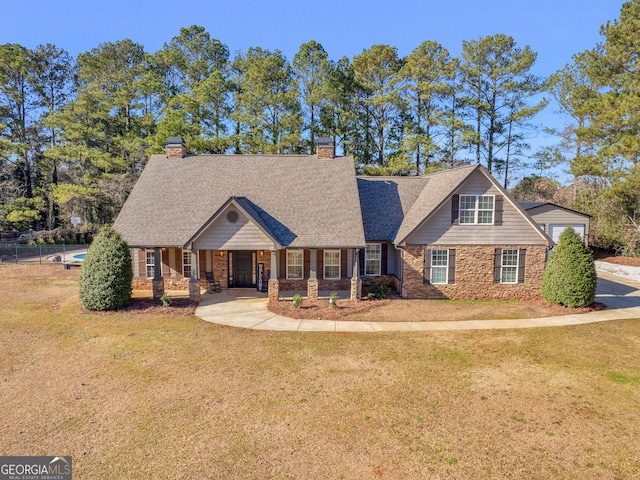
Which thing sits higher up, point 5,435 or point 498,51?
point 498,51

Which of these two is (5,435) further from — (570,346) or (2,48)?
(2,48)

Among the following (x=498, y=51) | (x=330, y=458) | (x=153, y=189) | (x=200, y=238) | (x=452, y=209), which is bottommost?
(x=330, y=458)

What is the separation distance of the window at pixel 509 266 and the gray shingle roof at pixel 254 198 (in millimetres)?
7253

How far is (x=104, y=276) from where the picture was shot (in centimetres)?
1466

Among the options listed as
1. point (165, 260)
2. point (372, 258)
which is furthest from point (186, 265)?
point (372, 258)

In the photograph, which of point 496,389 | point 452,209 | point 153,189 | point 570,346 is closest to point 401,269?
point 452,209

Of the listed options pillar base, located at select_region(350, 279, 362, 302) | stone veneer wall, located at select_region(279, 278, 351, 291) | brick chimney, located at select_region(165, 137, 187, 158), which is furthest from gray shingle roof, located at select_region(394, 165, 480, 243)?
Answer: brick chimney, located at select_region(165, 137, 187, 158)

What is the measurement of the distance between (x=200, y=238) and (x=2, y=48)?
117 ft

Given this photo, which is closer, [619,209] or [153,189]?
[153,189]

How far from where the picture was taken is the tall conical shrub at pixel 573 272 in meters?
15.3

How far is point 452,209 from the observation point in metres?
17.5

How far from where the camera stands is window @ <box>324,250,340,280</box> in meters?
19.0

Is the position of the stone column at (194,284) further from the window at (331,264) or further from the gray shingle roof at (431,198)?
the gray shingle roof at (431,198)

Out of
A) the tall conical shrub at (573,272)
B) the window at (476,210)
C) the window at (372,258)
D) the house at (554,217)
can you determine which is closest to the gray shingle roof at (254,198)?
the window at (372,258)
